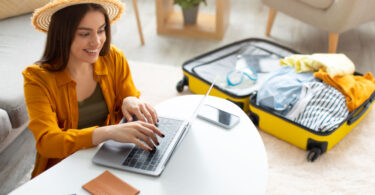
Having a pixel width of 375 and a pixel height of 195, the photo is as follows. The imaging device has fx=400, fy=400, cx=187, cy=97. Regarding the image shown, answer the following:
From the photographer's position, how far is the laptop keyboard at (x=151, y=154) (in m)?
1.16

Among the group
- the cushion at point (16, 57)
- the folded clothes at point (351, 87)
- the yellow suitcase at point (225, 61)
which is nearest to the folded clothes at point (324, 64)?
the folded clothes at point (351, 87)

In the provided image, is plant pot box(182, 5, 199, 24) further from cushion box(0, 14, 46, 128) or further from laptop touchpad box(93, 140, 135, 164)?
laptop touchpad box(93, 140, 135, 164)

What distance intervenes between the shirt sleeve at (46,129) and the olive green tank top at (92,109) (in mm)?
144

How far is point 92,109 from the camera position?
57.4 inches

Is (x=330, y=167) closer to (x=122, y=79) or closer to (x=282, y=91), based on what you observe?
(x=282, y=91)

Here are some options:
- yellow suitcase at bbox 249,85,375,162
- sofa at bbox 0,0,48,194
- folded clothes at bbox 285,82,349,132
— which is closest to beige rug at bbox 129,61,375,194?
yellow suitcase at bbox 249,85,375,162

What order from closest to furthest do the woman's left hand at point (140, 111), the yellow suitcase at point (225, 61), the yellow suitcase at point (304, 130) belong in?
the woman's left hand at point (140, 111) → the yellow suitcase at point (304, 130) → the yellow suitcase at point (225, 61)

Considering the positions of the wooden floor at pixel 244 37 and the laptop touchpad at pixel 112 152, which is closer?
the laptop touchpad at pixel 112 152

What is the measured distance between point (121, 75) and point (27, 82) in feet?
1.15

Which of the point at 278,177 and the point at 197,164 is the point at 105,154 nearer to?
the point at 197,164

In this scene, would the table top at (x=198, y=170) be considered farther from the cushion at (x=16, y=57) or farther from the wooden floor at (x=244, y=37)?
the wooden floor at (x=244, y=37)

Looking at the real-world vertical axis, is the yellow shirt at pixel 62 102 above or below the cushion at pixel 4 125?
above

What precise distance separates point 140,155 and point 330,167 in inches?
41.7

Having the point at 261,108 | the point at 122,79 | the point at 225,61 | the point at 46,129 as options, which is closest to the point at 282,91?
the point at 261,108
